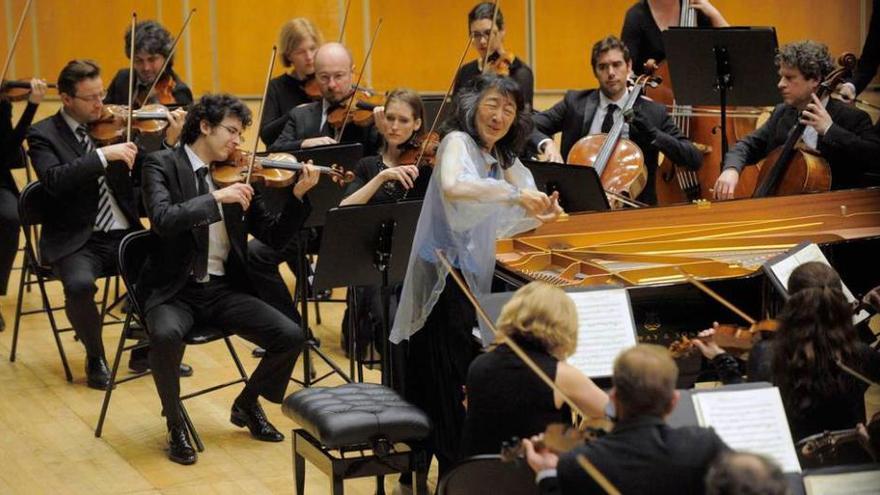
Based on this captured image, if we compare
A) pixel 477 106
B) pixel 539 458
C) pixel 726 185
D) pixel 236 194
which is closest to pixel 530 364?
pixel 539 458

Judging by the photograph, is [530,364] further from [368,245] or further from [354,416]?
[368,245]

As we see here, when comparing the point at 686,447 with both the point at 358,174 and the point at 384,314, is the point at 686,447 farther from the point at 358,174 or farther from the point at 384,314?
the point at 358,174

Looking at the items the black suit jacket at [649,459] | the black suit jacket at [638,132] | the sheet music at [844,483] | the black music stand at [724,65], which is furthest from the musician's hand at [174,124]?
the sheet music at [844,483]

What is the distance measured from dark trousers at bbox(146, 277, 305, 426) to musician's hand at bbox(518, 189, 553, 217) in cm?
114

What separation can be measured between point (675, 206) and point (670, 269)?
0.69 metres

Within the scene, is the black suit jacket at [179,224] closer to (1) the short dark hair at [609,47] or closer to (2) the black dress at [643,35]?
(1) the short dark hair at [609,47]

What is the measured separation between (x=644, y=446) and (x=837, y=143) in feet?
9.31

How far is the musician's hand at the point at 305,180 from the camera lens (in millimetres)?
4824

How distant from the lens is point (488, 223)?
4066mm

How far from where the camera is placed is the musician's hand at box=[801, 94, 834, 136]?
16.2 ft

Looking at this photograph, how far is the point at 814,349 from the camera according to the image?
3.23 metres

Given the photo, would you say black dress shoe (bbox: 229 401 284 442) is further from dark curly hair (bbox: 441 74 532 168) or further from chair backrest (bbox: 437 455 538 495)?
chair backrest (bbox: 437 455 538 495)

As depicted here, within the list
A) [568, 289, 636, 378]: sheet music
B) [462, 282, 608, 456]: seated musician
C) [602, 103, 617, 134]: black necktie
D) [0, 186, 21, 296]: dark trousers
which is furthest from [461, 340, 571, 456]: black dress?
[0, 186, 21, 296]: dark trousers

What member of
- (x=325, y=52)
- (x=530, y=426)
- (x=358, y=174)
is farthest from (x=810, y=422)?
(x=325, y=52)
